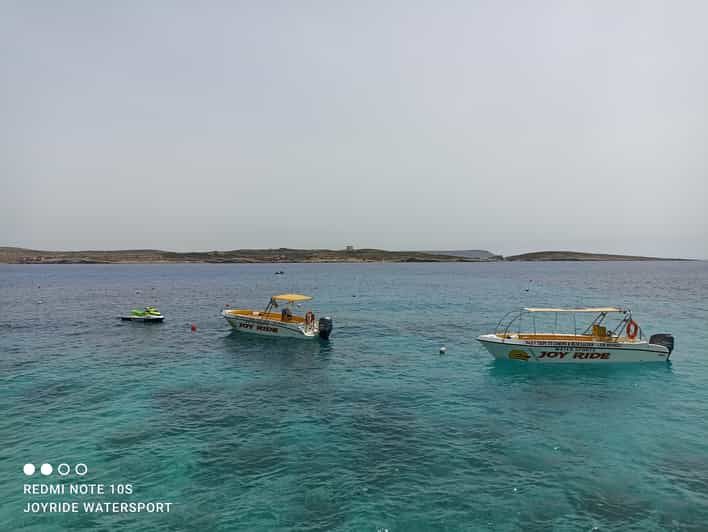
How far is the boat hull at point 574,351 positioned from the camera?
115 ft

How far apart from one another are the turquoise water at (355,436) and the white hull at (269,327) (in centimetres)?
216

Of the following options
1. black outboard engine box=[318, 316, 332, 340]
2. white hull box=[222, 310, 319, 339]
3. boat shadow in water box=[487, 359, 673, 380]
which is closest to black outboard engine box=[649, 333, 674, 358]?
boat shadow in water box=[487, 359, 673, 380]

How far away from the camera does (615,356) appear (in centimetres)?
3506

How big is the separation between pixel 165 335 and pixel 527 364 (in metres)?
39.8

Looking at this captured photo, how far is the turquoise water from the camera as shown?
14.7 m

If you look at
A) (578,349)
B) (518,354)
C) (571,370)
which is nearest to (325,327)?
(518,354)

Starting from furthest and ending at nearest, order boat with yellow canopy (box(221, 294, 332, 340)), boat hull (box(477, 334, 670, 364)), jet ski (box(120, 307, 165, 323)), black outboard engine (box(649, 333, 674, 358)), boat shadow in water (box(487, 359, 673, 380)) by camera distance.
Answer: jet ski (box(120, 307, 165, 323)) < boat with yellow canopy (box(221, 294, 332, 340)) < black outboard engine (box(649, 333, 674, 358)) < boat hull (box(477, 334, 670, 364)) < boat shadow in water (box(487, 359, 673, 380))

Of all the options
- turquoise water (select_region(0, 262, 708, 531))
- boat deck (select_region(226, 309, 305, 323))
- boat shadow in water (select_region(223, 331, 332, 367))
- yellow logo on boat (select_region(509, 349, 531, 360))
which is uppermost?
boat deck (select_region(226, 309, 305, 323))

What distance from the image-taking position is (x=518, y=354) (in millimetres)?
35406

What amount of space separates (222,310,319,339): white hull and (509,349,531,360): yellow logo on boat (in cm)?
2040

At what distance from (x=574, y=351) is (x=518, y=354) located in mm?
4709

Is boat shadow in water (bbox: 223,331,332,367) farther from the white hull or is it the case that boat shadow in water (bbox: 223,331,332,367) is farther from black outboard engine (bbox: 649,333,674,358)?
black outboard engine (bbox: 649,333,674,358)

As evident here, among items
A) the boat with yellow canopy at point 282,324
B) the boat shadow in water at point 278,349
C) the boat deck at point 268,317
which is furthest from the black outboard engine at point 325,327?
the boat deck at point 268,317

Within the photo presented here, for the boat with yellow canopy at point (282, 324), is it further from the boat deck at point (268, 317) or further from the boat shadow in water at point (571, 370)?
the boat shadow in water at point (571, 370)
